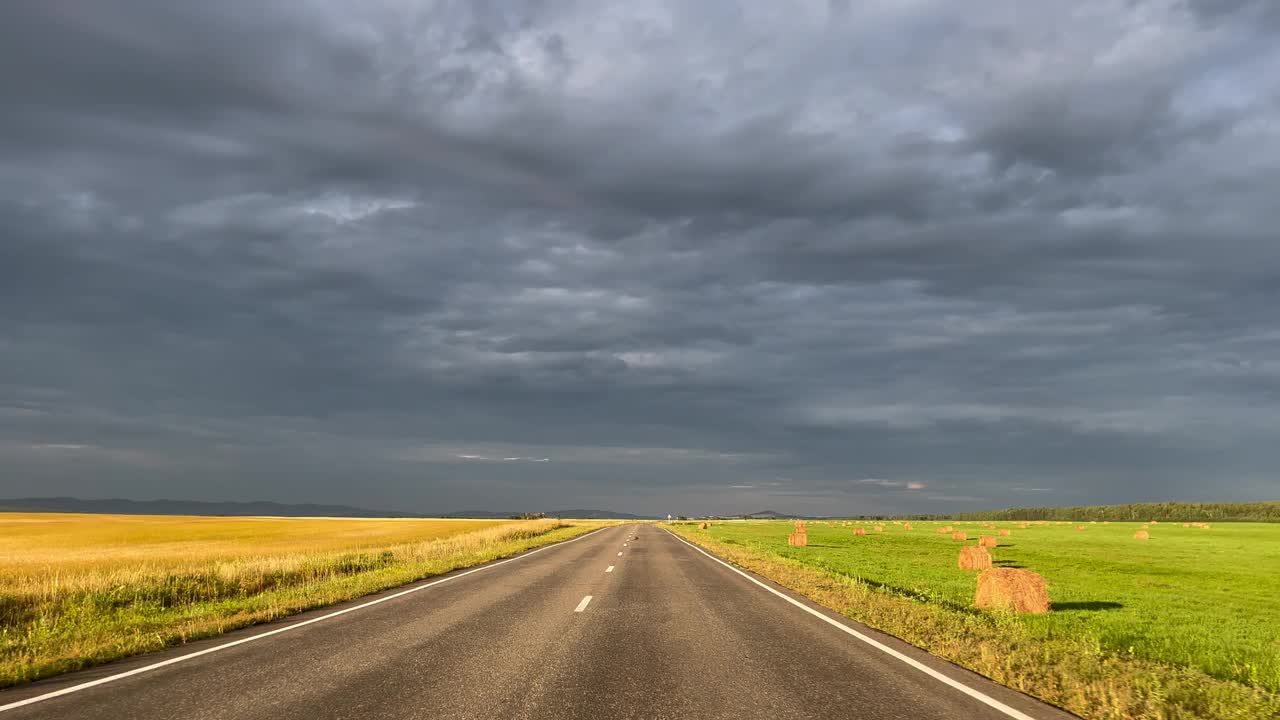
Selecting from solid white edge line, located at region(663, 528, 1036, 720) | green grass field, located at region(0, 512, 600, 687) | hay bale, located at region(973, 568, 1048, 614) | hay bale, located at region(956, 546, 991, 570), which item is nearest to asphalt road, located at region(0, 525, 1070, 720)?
solid white edge line, located at region(663, 528, 1036, 720)

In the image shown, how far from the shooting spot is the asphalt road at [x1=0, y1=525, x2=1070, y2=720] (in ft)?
21.4

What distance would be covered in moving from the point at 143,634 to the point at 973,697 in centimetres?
1160

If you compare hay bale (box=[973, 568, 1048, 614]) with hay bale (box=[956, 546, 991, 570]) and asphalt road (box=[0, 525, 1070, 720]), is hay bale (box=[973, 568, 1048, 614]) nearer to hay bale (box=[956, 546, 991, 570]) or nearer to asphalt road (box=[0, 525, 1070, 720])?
asphalt road (box=[0, 525, 1070, 720])

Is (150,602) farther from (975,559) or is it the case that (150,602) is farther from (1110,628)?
(975,559)

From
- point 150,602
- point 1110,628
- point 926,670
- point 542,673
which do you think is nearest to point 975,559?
point 1110,628

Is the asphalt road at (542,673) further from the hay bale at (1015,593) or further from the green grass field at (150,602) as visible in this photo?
the hay bale at (1015,593)

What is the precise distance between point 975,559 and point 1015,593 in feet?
36.4

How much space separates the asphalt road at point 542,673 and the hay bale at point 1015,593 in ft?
13.7

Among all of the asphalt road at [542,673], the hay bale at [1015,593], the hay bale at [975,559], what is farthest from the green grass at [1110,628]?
the asphalt road at [542,673]

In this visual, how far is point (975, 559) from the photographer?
80.7 ft

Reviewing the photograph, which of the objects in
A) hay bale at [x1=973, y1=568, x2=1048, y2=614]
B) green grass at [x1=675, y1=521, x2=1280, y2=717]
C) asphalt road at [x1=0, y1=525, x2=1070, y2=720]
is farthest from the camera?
hay bale at [x1=973, y1=568, x2=1048, y2=614]

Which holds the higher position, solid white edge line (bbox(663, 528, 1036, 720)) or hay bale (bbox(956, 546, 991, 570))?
solid white edge line (bbox(663, 528, 1036, 720))

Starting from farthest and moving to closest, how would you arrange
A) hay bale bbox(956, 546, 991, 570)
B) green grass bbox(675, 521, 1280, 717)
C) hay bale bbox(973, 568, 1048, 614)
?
hay bale bbox(956, 546, 991, 570)
hay bale bbox(973, 568, 1048, 614)
green grass bbox(675, 521, 1280, 717)

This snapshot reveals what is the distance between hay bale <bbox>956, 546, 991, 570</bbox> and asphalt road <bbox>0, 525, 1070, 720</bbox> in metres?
13.8
